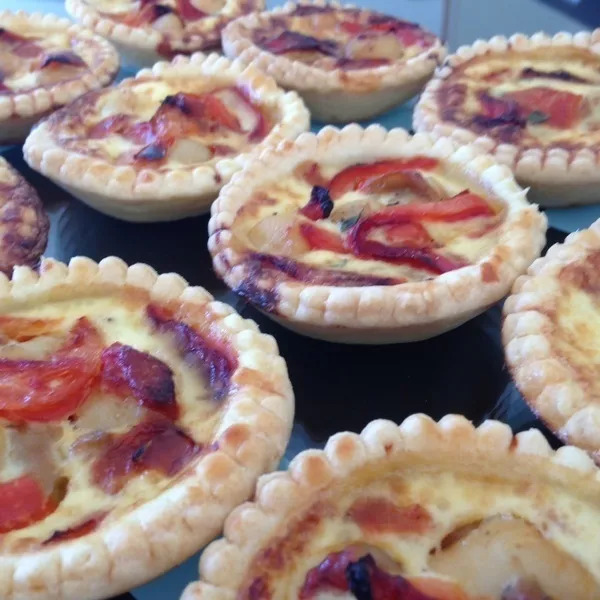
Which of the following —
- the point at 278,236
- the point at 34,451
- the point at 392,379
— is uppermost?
the point at 278,236

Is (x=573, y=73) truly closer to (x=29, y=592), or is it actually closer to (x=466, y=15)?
(x=466, y=15)

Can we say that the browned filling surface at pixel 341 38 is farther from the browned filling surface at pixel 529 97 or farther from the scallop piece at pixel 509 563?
the scallop piece at pixel 509 563

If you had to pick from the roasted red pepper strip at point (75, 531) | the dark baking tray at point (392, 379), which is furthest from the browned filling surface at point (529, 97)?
the roasted red pepper strip at point (75, 531)

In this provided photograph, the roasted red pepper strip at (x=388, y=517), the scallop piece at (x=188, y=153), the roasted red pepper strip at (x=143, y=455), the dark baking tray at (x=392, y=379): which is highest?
the scallop piece at (x=188, y=153)

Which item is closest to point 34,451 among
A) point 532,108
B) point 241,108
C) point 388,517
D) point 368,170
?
point 388,517

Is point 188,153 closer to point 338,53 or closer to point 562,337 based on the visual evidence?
point 338,53

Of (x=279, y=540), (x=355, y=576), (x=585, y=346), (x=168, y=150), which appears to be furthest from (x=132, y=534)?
(x=168, y=150)
